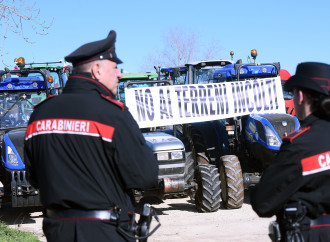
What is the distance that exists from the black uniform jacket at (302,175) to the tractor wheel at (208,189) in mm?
6368

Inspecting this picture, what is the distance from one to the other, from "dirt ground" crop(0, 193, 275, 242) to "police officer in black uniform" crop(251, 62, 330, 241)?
4.59 m

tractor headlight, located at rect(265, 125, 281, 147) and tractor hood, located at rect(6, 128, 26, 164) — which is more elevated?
tractor hood, located at rect(6, 128, 26, 164)

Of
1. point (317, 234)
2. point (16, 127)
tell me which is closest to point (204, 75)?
point (16, 127)

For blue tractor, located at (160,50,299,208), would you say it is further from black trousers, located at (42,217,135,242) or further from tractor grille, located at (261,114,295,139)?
black trousers, located at (42,217,135,242)

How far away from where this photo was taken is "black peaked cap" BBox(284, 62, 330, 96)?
3.04 meters

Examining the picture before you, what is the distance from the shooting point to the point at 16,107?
10.4 metres

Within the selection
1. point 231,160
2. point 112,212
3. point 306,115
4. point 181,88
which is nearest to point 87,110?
point 112,212

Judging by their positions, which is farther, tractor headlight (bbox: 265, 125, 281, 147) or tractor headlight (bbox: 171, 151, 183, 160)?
tractor headlight (bbox: 265, 125, 281, 147)

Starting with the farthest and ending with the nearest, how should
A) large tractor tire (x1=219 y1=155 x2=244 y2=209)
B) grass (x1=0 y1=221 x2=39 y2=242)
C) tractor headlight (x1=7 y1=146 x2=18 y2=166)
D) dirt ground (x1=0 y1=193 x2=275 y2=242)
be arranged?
large tractor tire (x1=219 y1=155 x2=244 y2=209) → tractor headlight (x1=7 y1=146 x2=18 y2=166) → dirt ground (x1=0 y1=193 x2=275 y2=242) → grass (x1=0 y1=221 x2=39 y2=242)

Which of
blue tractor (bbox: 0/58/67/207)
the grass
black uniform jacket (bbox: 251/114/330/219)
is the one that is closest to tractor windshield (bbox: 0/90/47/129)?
blue tractor (bbox: 0/58/67/207)

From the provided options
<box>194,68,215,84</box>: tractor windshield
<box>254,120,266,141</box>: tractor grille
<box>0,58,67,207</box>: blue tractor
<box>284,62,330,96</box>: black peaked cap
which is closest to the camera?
<box>284,62,330,96</box>: black peaked cap

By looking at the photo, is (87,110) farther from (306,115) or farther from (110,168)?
(306,115)

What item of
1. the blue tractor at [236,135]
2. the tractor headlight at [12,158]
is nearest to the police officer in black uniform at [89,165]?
the tractor headlight at [12,158]

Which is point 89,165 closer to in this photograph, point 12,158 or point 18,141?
point 12,158
